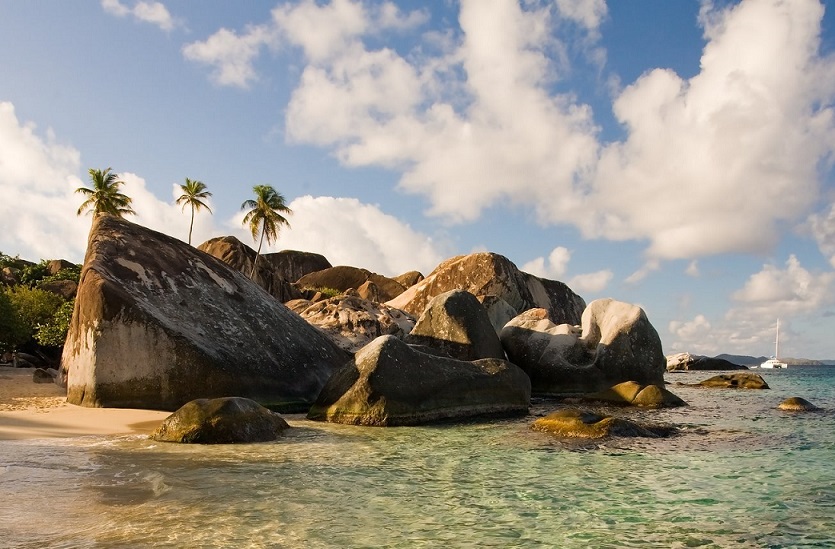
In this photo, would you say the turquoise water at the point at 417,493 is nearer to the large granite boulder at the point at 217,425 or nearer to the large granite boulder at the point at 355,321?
the large granite boulder at the point at 217,425

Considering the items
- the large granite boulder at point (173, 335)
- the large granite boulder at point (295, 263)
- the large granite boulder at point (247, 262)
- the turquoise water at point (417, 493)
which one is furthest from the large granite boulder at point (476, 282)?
the large granite boulder at point (295, 263)

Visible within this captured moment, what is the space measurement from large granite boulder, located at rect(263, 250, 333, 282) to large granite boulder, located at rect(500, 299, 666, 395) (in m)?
38.8

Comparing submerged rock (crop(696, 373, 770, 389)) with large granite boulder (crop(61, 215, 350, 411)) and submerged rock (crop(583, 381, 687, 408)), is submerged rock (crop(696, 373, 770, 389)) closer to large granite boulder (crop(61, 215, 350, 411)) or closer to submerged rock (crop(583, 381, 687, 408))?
submerged rock (crop(583, 381, 687, 408))

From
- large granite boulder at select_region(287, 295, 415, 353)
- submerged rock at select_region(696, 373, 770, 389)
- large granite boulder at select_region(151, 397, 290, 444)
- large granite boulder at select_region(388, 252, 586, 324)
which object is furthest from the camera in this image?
large granite boulder at select_region(388, 252, 586, 324)

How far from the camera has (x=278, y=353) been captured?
14.4m

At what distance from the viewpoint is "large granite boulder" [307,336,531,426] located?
1184 centimetres

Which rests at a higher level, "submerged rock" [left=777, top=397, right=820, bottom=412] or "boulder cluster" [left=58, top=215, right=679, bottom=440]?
"boulder cluster" [left=58, top=215, right=679, bottom=440]

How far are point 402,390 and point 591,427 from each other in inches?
139

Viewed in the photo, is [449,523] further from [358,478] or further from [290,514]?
[358,478]

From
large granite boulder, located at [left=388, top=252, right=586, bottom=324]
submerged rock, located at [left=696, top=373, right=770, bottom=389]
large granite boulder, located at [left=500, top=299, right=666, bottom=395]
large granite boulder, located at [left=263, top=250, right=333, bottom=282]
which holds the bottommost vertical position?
submerged rock, located at [left=696, top=373, right=770, bottom=389]

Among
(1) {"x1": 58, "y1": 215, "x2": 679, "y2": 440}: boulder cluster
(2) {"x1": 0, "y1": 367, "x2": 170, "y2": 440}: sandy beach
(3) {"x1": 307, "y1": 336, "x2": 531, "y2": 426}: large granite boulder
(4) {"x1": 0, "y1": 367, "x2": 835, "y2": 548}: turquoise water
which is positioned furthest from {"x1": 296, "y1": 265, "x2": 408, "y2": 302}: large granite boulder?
(4) {"x1": 0, "y1": 367, "x2": 835, "y2": 548}: turquoise water

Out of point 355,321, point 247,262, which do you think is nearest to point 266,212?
point 247,262

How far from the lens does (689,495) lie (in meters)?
6.55

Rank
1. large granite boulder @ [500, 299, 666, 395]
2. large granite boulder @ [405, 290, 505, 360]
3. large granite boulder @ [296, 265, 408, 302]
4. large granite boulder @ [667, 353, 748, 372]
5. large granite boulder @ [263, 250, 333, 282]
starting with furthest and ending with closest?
large granite boulder @ [667, 353, 748, 372]
large granite boulder @ [263, 250, 333, 282]
large granite boulder @ [296, 265, 408, 302]
large granite boulder @ [500, 299, 666, 395]
large granite boulder @ [405, 290, 505, 360]
